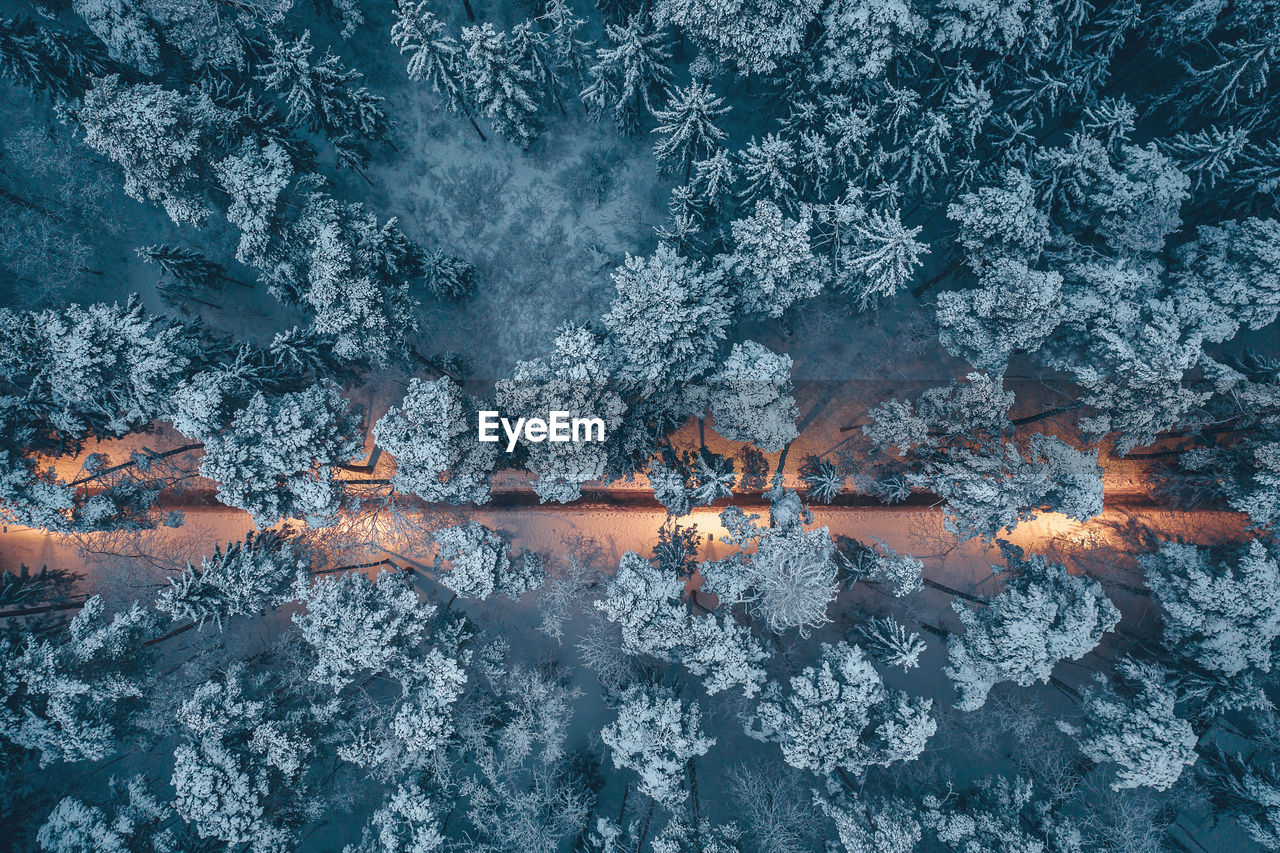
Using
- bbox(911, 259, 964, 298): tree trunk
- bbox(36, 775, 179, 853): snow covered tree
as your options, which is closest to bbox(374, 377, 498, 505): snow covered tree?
bbox(36, 775, 179, 853): snow covered tree

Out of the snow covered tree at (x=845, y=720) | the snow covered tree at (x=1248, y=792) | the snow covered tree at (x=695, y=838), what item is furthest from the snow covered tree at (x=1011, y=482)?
the snow covered tree at (x=695, y=838)

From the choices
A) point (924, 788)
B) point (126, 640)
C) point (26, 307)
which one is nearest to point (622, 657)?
point (924, 788)

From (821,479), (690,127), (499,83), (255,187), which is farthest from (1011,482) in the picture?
(255,187)

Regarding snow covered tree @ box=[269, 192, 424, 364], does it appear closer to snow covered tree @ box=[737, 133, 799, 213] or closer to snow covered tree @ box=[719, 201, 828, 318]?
snow covered tree @ box=[719, 201, 828, 318]

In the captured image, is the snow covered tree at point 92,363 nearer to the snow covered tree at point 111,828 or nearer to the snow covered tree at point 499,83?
the snow covered tree at point 111,828

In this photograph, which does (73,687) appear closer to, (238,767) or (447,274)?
(238,767)
